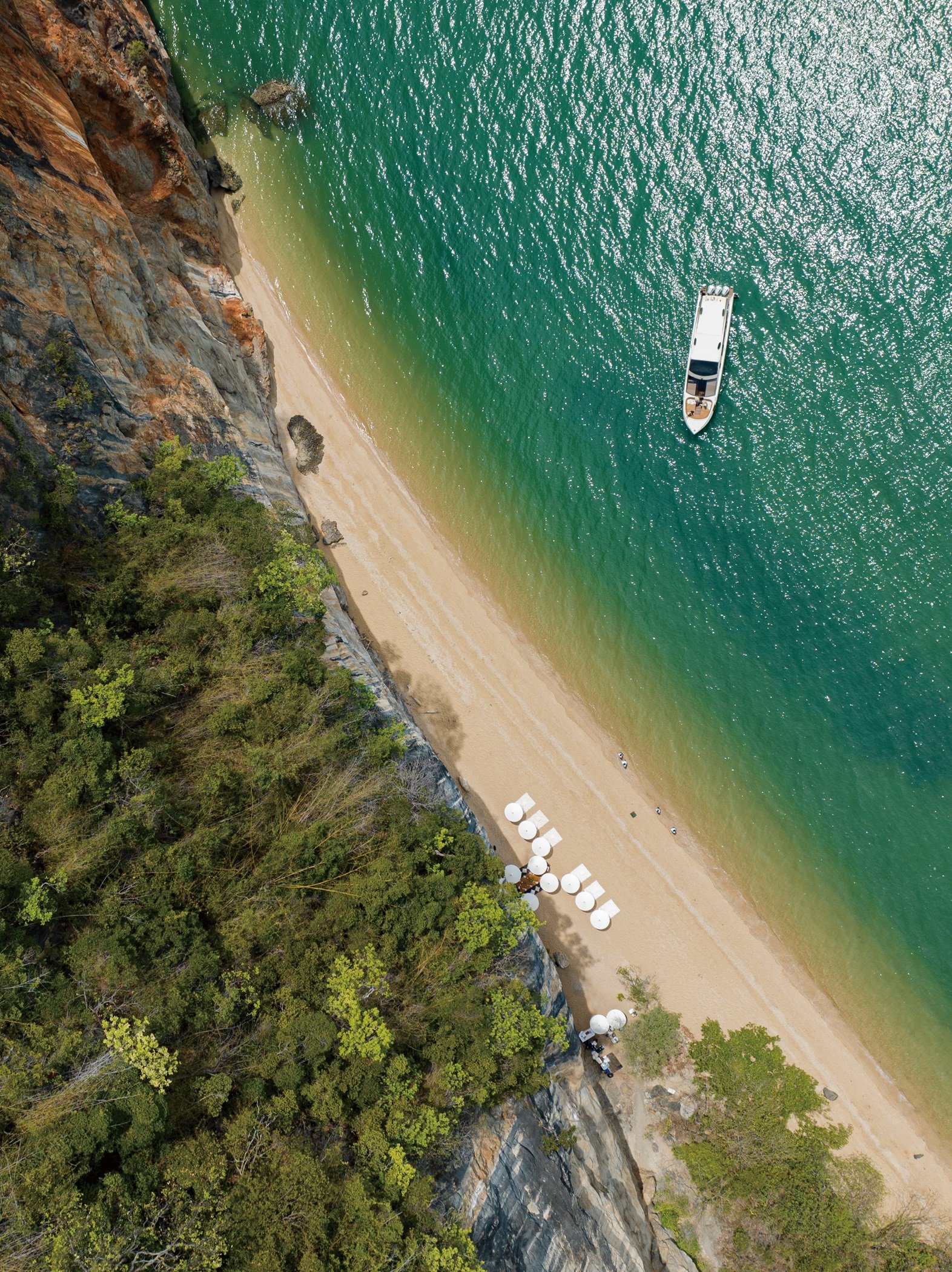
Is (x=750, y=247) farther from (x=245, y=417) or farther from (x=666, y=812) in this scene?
(x=666, y=812)

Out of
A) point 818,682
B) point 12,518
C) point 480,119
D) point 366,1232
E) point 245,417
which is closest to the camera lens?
point 366,1232

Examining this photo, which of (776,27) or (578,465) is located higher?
(776,27)

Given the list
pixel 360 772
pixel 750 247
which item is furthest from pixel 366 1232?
pixel 750 247

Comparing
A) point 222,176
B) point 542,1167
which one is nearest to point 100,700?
point 542,1167

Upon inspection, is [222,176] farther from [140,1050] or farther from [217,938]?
[140,1050]

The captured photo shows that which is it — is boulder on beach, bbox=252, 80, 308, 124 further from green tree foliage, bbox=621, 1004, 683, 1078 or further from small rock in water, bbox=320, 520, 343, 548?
green tree foliage, bbox=621, 1004, 683, 1078

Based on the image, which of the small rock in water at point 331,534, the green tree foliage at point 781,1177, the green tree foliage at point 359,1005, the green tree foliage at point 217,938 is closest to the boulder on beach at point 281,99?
the small rock in water at point 331,534

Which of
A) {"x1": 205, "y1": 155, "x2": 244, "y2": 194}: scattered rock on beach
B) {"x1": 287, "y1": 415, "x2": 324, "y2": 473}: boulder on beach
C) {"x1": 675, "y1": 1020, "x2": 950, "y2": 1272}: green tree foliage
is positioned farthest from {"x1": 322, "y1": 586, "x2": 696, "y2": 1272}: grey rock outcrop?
{"x1": 205, "y1": 155, "x2": 244, "y2": 194}: scattered rock on beach
